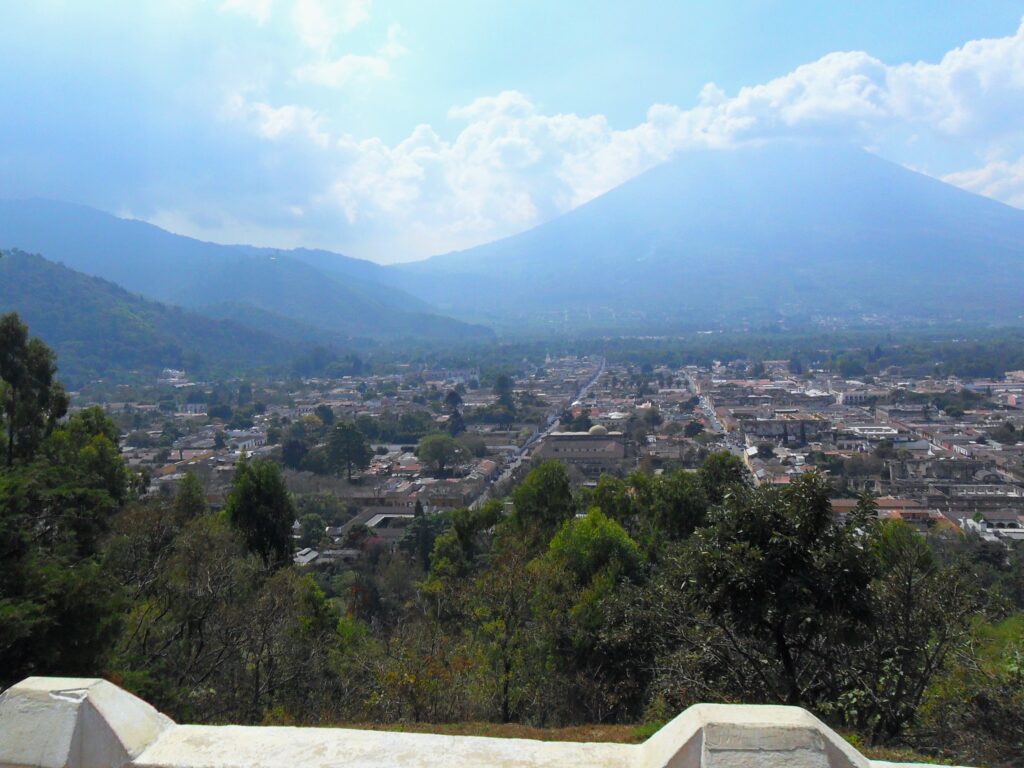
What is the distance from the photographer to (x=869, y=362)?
2258 inches

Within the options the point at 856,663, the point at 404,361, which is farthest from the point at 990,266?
the point at 856,663

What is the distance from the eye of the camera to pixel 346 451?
2612 cm

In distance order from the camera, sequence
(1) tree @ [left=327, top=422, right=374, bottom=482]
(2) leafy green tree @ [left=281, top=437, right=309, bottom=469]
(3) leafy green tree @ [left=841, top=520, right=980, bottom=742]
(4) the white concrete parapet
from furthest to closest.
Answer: (2) leafy green tree @ [left=281, top=437, right=309, bottom=469], (1) tree @ [left=327, top=422, right=374, bottom=482], (3) leafy green tree @ [left=841, top=520, right=980, bottom=742], (4) the white concrete parapet

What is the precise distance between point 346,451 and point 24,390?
57.8ft

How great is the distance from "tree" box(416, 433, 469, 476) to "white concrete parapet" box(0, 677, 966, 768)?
82.6 feet

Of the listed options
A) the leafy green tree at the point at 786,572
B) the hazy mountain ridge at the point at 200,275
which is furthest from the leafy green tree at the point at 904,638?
Answer: the hazy mountain ridge at the point at 200,275

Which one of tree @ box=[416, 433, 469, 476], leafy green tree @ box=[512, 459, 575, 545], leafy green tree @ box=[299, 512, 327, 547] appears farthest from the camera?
tree @ box=[416, 433, 469, 476]

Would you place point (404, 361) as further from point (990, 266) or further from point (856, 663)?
point (990, 266)

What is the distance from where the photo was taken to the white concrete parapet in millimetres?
1622

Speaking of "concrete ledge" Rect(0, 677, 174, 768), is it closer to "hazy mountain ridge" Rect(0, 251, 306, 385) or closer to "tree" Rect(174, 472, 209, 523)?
"tree" Rect(174, 472, 209, 523)

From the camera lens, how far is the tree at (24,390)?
27.7ft

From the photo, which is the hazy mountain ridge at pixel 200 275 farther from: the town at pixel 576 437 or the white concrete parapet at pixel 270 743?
the white concrete parapet at pixel 270 743

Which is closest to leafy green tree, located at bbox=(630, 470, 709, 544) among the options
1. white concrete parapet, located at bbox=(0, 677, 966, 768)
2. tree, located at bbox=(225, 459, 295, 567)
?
tree, located at bbox=(225, 459, 295, 567)

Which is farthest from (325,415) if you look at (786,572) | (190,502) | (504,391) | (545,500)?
(786,572)
